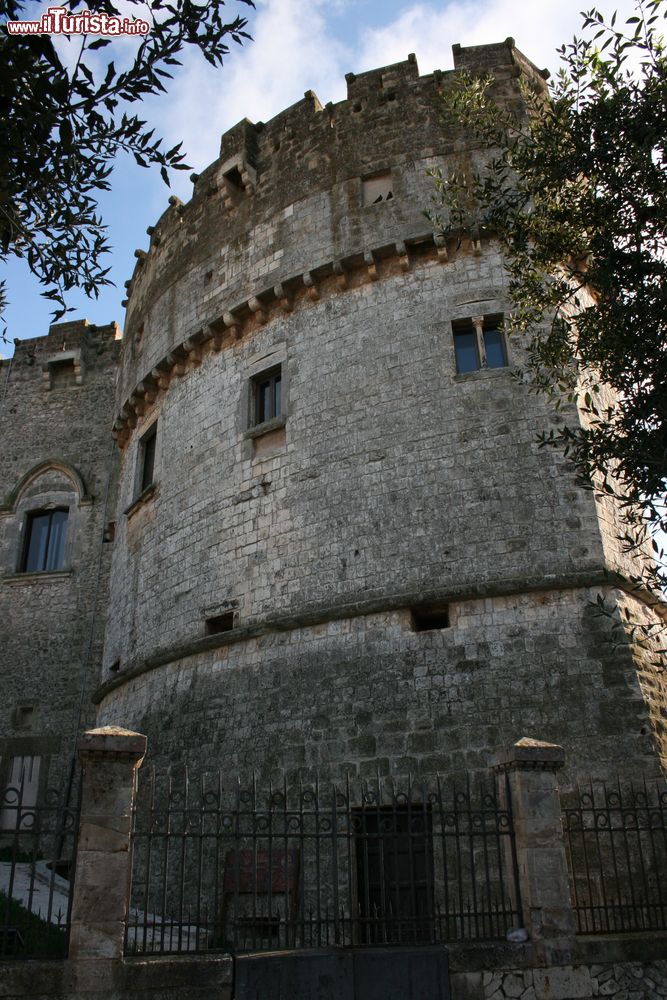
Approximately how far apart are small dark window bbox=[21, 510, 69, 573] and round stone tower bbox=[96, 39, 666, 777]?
114 inches

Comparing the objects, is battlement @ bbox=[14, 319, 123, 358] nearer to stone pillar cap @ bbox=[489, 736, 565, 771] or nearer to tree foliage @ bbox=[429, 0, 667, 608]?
tree foliage @ bbox=[429, 0, 667, 608]

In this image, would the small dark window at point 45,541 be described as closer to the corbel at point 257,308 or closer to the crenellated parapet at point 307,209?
the crenellated parapet at point 307,209

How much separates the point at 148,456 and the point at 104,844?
10.1 metres

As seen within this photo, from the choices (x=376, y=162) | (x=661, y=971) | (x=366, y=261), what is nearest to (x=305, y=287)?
(x=366, y=261)

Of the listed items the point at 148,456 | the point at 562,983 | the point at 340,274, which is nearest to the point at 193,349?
the point at 148,456

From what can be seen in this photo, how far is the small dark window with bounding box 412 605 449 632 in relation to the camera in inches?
392

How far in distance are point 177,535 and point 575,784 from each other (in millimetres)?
6809

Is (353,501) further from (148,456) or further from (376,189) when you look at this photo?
(148,456)

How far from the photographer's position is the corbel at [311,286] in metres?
12.3

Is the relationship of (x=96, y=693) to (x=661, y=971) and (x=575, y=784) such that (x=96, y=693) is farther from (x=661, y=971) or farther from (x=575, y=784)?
(x=661, y=971)

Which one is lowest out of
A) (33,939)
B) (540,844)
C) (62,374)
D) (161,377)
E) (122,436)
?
(33,939)

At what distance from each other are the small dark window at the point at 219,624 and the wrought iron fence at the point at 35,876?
2642 mm

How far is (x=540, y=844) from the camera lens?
635 cm

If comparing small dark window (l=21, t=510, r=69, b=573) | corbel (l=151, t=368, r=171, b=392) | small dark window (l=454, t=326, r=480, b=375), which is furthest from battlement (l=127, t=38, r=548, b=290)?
small dark window (l=21, t=510, r=69, b=573)
